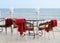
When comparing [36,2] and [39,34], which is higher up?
[36,2]

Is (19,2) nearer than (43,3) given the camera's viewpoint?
No

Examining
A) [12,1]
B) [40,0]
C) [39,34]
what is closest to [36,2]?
[40,0]

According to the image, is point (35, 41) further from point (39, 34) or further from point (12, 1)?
point (12, 1)

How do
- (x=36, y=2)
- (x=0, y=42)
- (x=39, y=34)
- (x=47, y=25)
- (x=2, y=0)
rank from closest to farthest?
(x=0, y=42) → (x=47, y=25) → (x=39, y=34) → (x=2, y=0) → (x=36, y=2)

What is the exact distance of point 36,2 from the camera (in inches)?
758

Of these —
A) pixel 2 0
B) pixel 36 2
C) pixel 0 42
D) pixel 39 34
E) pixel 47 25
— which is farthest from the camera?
pixel 36 2

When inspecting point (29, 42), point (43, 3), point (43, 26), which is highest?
point (43, 3)

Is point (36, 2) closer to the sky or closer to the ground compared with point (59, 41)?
closer to the sky

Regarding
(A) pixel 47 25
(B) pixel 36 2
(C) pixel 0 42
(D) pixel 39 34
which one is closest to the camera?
(C) pixel 0 42

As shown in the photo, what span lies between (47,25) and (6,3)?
12870mm

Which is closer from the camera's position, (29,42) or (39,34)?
(29,42)

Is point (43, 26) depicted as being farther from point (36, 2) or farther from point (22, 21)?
point (36, 2)

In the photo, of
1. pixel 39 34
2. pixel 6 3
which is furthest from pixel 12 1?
pixel 39 34

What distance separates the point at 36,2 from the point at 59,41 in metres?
14.0
